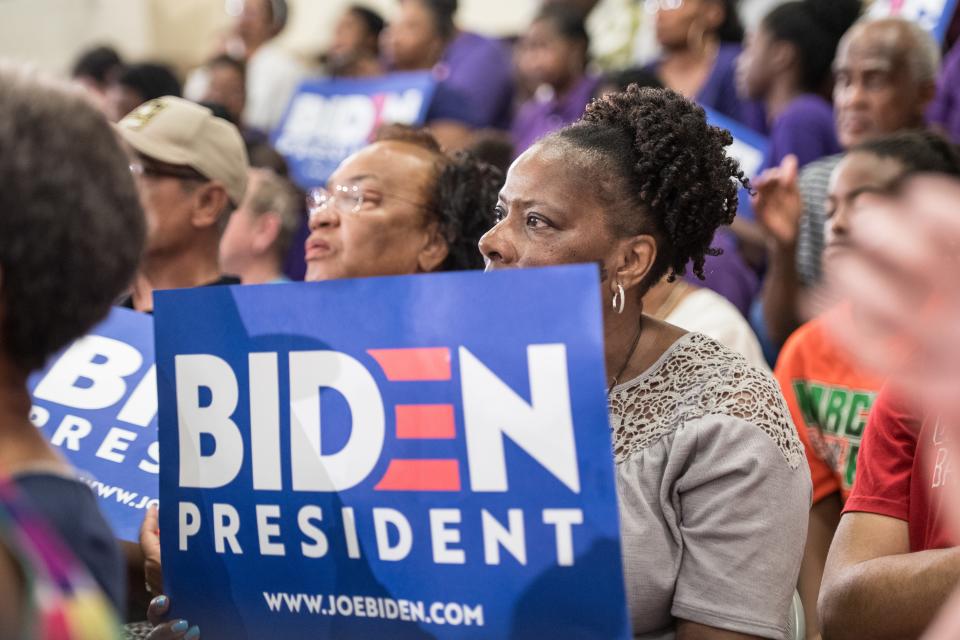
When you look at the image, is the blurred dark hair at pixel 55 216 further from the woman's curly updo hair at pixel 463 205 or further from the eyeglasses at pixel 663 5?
the eyeglasses at pixel 663 5

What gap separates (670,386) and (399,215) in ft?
4.01

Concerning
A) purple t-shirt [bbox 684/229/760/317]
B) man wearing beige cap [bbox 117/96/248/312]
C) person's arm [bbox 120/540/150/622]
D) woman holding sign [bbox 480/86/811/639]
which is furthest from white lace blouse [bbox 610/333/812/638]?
purple t-shirt [bbox 684/229/760/317]

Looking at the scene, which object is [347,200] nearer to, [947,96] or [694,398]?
[694,398]

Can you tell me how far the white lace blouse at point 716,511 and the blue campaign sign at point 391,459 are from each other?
35 cm

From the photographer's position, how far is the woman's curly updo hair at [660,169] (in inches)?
91.7

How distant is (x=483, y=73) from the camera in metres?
7.16

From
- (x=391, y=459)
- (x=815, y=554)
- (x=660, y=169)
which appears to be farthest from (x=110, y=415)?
(x=815, y=554)

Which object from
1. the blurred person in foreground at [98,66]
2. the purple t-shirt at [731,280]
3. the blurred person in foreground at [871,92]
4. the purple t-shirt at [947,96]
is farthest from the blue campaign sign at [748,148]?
the blurred person in foreground at [98,66]

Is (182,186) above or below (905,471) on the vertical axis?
above

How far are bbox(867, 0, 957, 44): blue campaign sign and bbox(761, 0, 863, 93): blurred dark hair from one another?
33cm

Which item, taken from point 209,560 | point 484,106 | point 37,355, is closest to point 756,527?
point 209,560

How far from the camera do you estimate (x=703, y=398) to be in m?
2.13

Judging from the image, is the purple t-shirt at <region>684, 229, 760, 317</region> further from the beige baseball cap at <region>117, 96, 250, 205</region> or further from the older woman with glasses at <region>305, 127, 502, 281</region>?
the beige baseball cap at <region>117, 96, 250, 205</region>

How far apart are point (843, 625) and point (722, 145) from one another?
0.97m
